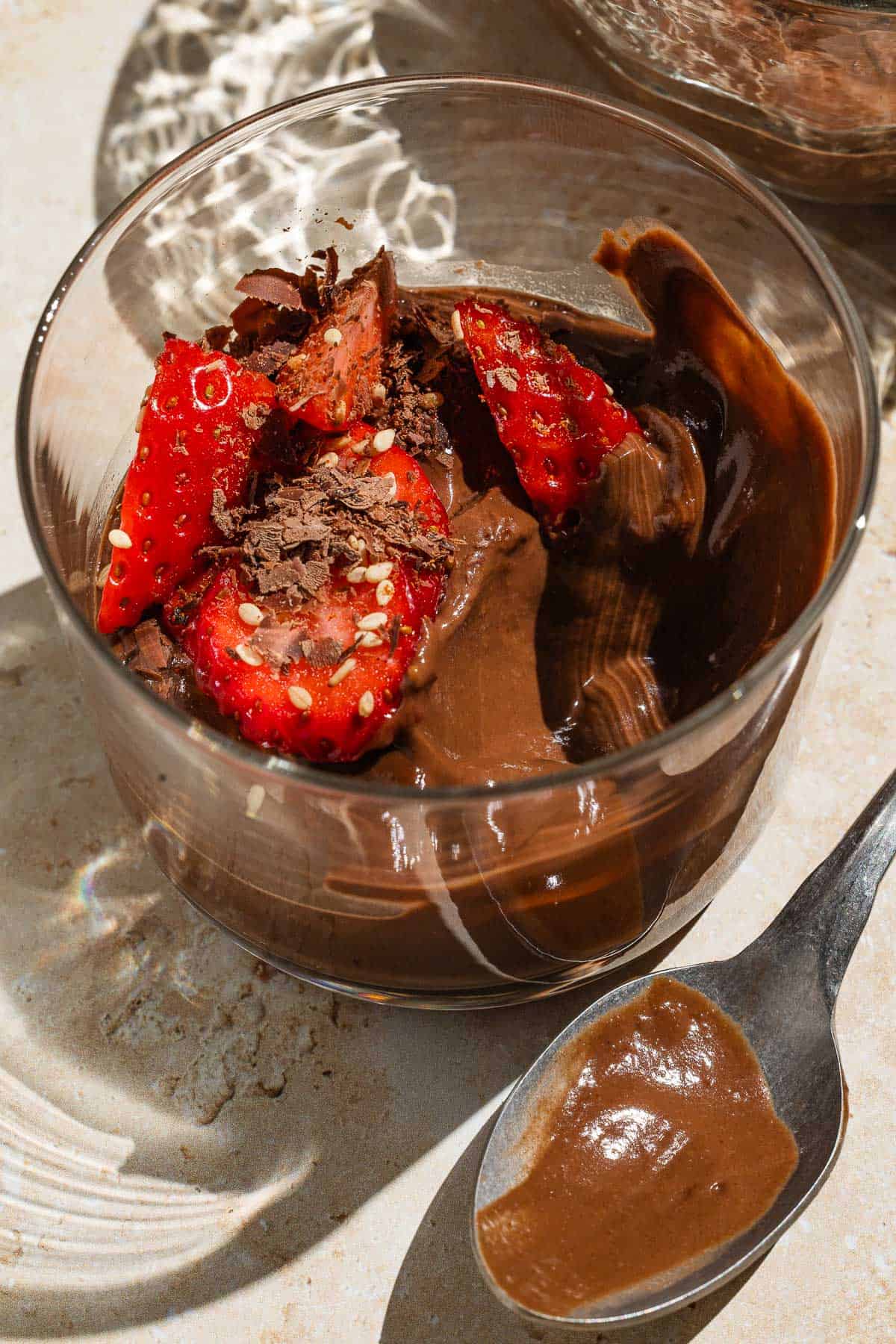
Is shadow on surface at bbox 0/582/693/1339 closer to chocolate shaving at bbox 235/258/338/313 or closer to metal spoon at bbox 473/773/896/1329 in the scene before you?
metal spoon at bbox 473/773/896/1329

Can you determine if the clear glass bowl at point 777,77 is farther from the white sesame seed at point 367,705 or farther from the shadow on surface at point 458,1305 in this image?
the shadow on surface at point 458,1305

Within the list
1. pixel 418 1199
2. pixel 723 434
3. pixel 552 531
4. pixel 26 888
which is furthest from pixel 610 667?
pixel 26 888

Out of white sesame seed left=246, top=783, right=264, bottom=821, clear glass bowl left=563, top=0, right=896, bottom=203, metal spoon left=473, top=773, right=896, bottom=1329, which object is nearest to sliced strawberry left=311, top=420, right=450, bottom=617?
white sesame seed left=246, top=783, right=264, bottom=821

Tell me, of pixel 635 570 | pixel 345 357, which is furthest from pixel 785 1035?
pixel 345 357

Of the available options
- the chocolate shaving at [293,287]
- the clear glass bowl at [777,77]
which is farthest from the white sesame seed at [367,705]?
the clear glass bowl at [777,77]

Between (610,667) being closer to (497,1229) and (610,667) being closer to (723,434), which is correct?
(723,434)

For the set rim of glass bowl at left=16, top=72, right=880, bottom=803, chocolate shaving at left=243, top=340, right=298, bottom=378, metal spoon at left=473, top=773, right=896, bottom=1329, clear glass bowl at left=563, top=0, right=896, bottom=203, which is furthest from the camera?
clear glass bowl at left=563, top=0, right=896, bottom=203
